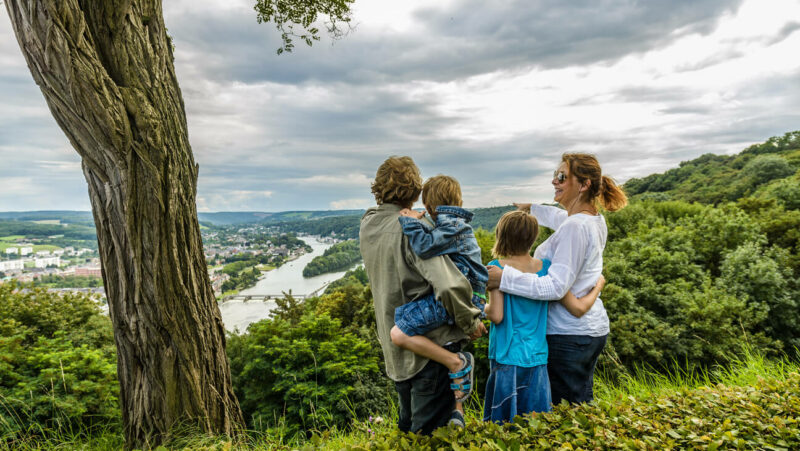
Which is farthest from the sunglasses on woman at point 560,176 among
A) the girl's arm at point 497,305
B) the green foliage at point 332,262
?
the green foliage at point 332,262

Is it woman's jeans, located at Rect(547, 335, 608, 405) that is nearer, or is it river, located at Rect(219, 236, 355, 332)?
woman's jeans, located at Rect(547, 335, 608, 405)

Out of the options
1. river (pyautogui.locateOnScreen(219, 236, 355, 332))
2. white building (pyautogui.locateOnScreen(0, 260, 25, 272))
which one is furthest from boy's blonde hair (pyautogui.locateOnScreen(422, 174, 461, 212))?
white building (pyautogui.locateOnScreen(0, 260, 25, 272))

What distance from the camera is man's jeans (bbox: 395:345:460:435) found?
189 centimetres

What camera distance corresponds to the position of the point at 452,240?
178 centimetres

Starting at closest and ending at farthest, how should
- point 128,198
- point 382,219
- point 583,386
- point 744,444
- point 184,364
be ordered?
point 744,444 → point 382,219 → point 583,386 → point 128,198 → point 184,364

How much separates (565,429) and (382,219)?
4.38 ft

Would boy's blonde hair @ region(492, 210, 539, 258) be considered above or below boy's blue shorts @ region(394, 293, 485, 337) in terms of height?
above

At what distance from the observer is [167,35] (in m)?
2.84

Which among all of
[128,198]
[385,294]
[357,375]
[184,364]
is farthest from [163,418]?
[357,375]

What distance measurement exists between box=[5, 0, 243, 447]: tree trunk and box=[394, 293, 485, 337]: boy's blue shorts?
175cm

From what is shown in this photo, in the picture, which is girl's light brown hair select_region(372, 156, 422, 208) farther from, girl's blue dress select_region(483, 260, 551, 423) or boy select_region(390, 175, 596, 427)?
girl's blue dress select_region(483, 260, 551, 423)

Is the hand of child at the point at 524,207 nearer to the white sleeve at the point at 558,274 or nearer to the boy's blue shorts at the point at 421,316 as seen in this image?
the white sleeve at the point at 558,274

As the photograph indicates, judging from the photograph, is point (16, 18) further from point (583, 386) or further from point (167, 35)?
point (583, 386)

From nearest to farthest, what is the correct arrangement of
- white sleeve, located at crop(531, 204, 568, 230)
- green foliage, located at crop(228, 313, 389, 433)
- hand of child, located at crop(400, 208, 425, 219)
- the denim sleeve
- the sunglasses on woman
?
the denim sleeve
hand of child, located at crop(400, 208, 425, 219)
the sunglasses on woman
white sleeve, located at crop(531, 204, 568, 230)
green foliage, located at crop(228, 313, 389, 433)
